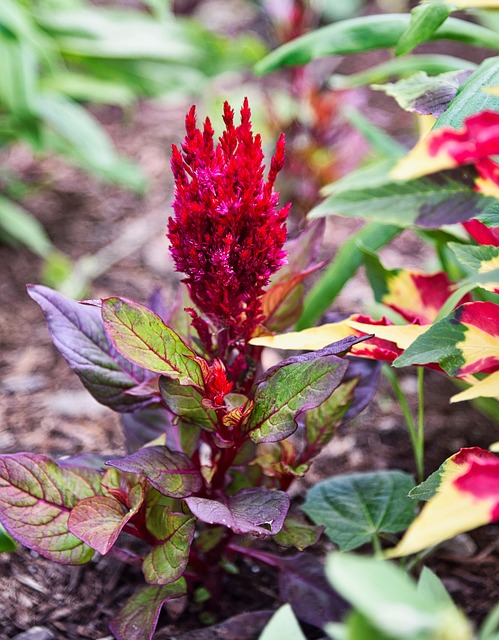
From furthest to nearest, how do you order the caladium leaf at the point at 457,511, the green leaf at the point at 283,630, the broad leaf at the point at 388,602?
the green leaf at the point at 283,630 < the caladium leaf at the point at 457,511 < the broad leaf at the point at 388,602

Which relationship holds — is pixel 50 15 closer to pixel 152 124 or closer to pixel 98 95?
pixel 98 95

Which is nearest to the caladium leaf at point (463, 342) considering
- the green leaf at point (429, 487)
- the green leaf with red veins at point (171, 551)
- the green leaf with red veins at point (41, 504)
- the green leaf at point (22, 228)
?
the green leaf at point (429, 487)

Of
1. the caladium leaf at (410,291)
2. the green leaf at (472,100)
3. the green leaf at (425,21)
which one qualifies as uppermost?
the green leaf at (425,21)

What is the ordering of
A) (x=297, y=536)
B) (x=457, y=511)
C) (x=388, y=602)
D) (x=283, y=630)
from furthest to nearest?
(x=297, y=536) < (x=283, y=630) < (x=457, y=511) < (x=388, y=602)

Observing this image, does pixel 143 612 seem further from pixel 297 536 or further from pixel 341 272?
pixel 341 272

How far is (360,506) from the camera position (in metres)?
1.13

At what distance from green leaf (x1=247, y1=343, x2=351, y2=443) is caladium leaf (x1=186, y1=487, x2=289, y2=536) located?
8cm

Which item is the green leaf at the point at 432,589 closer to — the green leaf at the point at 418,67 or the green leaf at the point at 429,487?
the green leaf at the point at 429,487

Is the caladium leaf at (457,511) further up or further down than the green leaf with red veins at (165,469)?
further down

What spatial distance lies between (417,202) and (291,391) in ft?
1.36

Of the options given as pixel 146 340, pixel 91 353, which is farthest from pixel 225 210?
pixel 91 353

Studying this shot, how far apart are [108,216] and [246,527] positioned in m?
1.59

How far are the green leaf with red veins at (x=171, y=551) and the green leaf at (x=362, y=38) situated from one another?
0.79 meters

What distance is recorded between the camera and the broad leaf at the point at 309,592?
3.28 feet
